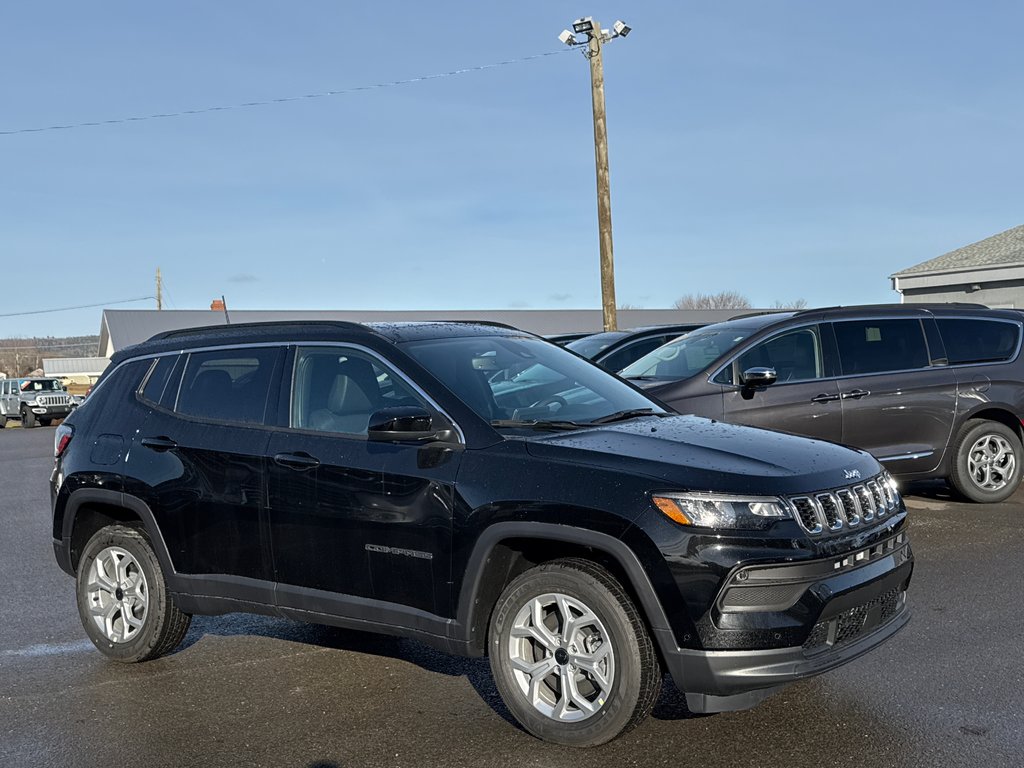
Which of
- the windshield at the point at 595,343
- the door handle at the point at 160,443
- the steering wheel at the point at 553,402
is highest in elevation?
the windshield at the point at 595,343

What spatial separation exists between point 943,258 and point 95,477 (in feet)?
85.9

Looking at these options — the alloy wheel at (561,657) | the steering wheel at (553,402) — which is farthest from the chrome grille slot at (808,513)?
the steering wheel at (553,402)

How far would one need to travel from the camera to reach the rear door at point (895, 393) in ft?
30.1

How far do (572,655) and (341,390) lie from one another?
1791 millimetres

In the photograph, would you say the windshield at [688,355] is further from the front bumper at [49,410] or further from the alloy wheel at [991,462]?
the front bumper at [49,410]

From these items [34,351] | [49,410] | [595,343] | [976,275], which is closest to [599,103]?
[595,343]

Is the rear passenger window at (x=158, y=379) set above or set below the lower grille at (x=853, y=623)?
above

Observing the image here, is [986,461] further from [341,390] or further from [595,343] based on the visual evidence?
[341,390]

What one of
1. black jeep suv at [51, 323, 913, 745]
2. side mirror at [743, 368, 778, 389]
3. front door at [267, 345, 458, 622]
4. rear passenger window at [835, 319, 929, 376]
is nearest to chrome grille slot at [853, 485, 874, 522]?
black jeep suv at [51, 323, 913, 745]

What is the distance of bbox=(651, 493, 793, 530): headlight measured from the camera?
3988 millimetres

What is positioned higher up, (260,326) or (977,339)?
(260,326)

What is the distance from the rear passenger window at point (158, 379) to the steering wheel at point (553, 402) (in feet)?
7.35

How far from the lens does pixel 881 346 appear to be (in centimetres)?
958

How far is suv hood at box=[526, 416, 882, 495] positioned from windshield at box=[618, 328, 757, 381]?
446 cm
